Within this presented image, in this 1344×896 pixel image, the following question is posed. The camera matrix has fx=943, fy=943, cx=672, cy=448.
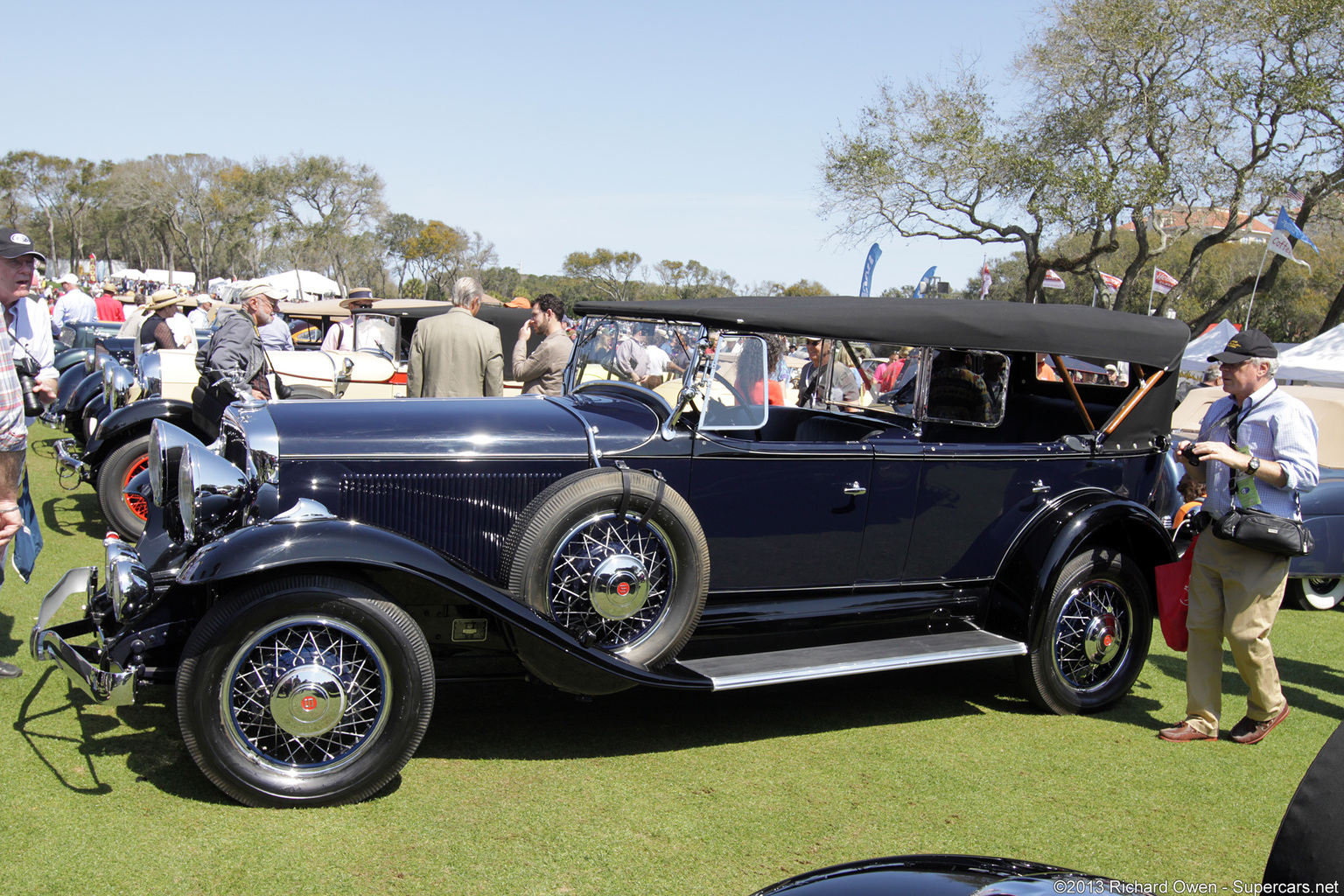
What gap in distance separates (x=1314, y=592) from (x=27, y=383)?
8.43m

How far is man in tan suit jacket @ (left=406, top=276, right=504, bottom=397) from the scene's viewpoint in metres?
6.13

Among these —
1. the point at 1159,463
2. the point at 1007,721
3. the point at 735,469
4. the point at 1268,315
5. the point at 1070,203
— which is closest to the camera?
the point at 735,469

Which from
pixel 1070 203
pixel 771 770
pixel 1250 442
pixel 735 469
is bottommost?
pixel 771 770

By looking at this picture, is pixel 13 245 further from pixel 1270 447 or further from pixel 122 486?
pixel 1270 447

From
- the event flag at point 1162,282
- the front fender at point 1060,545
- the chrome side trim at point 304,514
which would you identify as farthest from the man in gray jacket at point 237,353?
the event flag at point 1162,282

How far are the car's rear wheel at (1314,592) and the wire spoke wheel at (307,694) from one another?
679 centimetres

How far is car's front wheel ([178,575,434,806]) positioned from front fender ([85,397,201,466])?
13.3ft

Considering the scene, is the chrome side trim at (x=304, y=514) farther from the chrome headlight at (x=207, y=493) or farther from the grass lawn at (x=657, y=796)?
the grass lawn at (x=657, y=796)

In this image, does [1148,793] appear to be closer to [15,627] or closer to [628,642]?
[628,642]

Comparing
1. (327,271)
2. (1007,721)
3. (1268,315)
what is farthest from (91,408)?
(327,271)

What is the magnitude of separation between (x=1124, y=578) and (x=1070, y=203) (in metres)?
16.4

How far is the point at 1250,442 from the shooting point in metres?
4.01

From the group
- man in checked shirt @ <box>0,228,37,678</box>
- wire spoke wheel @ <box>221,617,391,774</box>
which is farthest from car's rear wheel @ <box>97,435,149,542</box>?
wire spoke wheel @ <box>221,617,391,774</box>

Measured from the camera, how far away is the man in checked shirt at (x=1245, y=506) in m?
3.90
